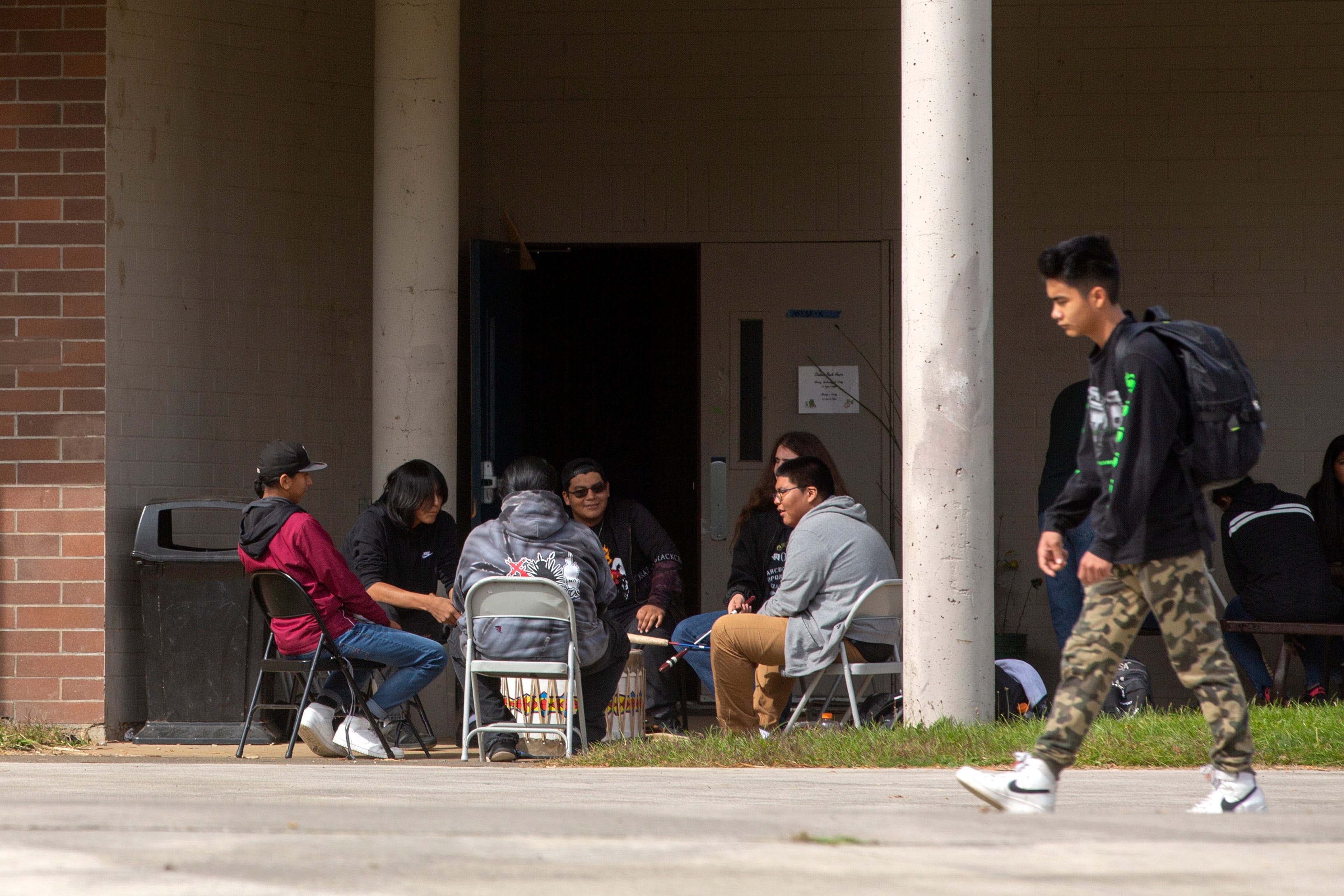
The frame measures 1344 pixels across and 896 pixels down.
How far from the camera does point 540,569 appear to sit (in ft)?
22.1

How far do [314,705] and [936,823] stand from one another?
4.04m

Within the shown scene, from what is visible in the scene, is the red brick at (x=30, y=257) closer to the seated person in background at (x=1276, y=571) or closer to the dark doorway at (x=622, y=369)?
the dark doorway at (x=622, y=369)

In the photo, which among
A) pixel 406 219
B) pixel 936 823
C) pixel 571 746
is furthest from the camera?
pixel 406 219

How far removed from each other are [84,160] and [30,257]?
511 mm

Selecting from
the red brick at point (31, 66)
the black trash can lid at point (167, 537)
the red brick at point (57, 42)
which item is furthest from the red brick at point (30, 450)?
the red brick at point (57, 42)

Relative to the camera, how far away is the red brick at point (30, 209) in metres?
7.40

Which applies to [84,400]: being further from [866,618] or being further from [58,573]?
[866,618]

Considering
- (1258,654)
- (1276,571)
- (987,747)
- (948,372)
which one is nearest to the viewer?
(987,747)

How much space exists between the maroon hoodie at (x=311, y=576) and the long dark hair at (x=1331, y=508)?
4.54 metres

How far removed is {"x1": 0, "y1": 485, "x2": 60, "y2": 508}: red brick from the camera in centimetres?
734

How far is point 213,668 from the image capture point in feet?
24.3

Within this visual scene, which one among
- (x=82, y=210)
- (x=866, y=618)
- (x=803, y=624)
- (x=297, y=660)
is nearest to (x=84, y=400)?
(x=82, y=210)

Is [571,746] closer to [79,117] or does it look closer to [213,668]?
[213,668]

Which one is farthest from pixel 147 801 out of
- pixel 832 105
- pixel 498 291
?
pixel 832 105
